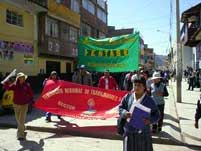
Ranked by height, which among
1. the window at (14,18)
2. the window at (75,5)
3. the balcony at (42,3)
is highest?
the window at (75,5)

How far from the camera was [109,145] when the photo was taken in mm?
9398

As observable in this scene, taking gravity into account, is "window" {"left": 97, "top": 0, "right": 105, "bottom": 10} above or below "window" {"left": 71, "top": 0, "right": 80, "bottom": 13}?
above

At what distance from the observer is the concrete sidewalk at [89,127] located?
10.0 metres

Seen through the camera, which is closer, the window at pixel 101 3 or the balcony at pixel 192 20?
the balcony at pixel 192 20

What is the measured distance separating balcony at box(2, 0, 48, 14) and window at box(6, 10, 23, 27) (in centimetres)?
58

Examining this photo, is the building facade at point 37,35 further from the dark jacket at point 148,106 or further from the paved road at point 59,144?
the dark jacket at point 148,106

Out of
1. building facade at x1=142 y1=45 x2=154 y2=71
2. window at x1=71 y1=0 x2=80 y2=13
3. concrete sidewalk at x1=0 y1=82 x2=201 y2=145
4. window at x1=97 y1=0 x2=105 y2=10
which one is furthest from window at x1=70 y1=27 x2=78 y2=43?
concrete sidewalk at x1=0 y1=82 x2=201 y2=145

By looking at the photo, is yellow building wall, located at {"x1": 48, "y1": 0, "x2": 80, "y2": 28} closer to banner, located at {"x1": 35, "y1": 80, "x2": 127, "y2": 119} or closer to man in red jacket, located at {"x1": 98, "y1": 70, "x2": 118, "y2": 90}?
man in red jacket, located at {"x1": 98, "y1": 70, "x2": 118, "y2": 90}

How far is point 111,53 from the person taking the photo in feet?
46.1

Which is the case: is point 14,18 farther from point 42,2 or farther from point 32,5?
point 42,2

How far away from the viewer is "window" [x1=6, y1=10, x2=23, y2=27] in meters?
→ 24.0

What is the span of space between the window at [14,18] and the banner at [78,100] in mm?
13189

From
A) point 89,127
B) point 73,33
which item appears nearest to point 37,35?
point 73,33

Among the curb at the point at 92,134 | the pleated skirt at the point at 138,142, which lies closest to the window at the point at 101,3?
the curb at the point at 92,134
